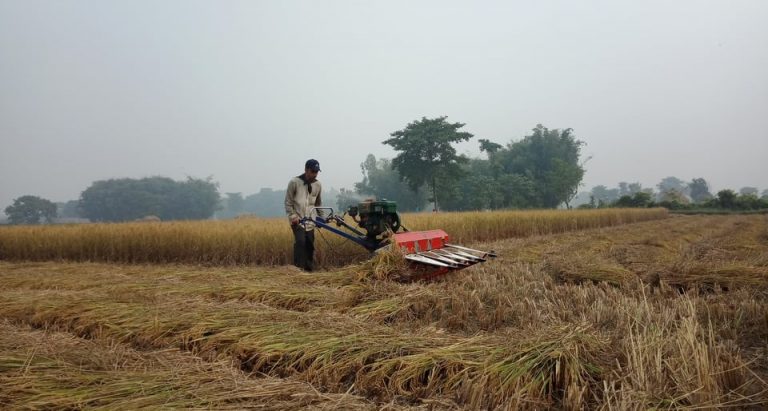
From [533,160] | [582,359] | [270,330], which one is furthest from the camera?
[533,160]

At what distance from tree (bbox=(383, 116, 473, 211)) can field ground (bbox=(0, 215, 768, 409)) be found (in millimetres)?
29015

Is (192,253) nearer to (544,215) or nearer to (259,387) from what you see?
(259,387)

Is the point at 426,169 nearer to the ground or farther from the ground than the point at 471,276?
farther from the ground

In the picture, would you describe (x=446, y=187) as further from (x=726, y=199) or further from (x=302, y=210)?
(x=302, y=210)

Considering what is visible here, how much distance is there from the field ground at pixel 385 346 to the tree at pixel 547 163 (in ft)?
139

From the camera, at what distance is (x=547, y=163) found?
49250mm

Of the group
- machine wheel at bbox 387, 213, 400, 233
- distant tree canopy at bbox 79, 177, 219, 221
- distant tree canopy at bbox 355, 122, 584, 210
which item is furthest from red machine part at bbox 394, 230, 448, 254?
distant tree canopy at bbox 79, 177, 219, 221

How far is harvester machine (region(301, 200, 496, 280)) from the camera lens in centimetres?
450

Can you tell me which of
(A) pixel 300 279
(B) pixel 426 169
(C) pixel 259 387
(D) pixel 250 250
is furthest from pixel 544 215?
(B) pixel 426 169

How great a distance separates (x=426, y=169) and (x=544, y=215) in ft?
60.2

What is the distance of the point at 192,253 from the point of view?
28.9ft

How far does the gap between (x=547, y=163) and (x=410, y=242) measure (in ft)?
160

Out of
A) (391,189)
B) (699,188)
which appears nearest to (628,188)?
(699,188)

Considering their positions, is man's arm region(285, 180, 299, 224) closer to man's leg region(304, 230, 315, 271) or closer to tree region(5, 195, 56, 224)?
man's leg region(304, 230, 315, 271)
